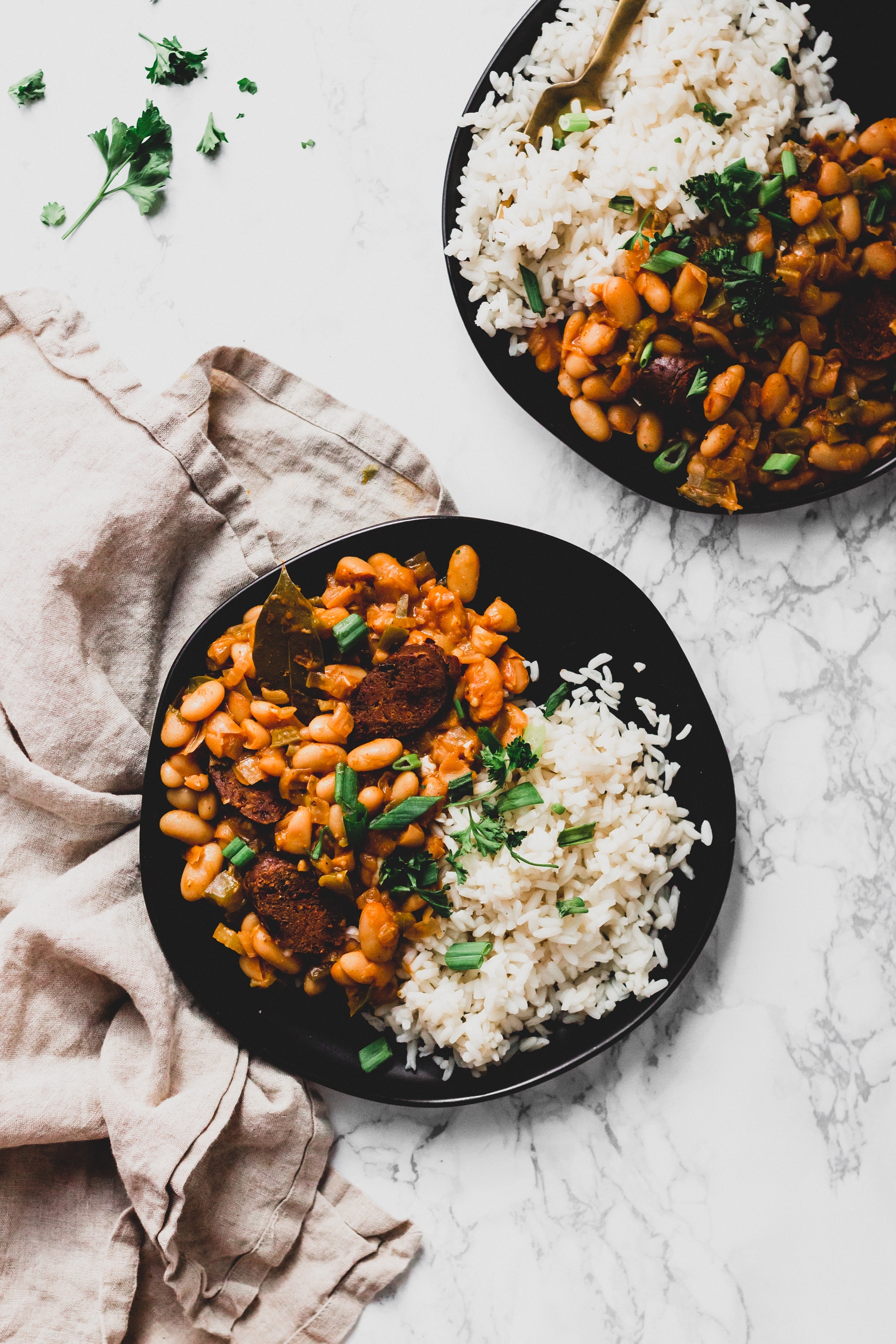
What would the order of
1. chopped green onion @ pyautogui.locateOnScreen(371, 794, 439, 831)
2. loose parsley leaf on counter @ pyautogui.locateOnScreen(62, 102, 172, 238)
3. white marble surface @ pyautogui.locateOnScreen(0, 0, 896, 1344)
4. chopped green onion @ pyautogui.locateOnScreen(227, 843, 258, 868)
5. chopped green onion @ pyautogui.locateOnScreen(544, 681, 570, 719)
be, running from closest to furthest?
chopped green onion @ pyautogui.locateOnScreen(371, 794, 439, 831) → chopped green onion @ pyautogui.locateOnScreen(227, 843, 258, 868) → chopped green onion @ pyautogui.locateOnScreen(544, 681, 570, 719) → white marble surface @ pyautogui.locateOnScreen(0, 0, 896, 1344) → loose parsley leaf on counter @ pyautogui.locateOnScreen(62, 102, 172, 238)

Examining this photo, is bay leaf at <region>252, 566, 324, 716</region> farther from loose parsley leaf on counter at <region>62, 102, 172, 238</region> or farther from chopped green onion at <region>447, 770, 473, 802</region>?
loose parsley leaf on counter at <region>62, 102, 172, 238</region>

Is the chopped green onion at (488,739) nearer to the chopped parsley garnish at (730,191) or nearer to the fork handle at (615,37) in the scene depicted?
the chopped parsley garnish at (730,191)

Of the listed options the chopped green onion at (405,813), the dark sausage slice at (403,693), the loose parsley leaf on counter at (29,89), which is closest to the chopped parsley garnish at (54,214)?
the loose parsley leaf on counter at (29,89)

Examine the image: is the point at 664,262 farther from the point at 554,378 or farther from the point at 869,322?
the point at 869,322

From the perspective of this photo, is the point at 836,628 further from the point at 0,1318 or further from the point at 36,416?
the point at 0,1318

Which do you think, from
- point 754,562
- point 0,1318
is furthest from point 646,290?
point 0,1318

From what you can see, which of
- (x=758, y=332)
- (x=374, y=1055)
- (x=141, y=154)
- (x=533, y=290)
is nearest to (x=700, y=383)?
(x=758, y=332)

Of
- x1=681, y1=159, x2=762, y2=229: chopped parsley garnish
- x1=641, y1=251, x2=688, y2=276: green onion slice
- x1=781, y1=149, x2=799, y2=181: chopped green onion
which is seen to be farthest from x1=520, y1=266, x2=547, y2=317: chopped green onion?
x1=781, y1=149, x2=799, y2=181: chopped green onion
